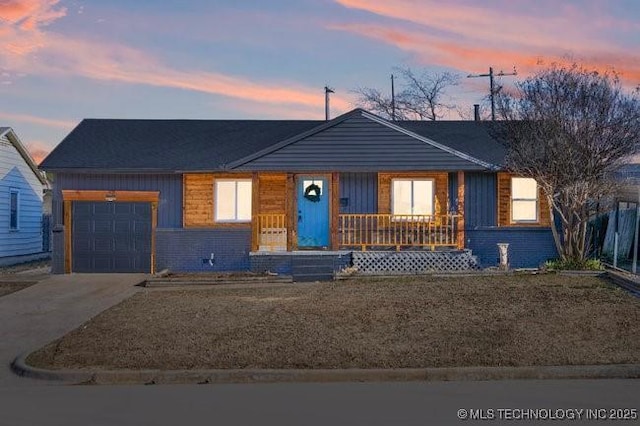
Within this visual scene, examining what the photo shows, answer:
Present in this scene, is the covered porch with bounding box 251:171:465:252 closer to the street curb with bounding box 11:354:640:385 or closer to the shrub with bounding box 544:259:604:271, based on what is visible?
the shrub with bounding box 544:259:604:271

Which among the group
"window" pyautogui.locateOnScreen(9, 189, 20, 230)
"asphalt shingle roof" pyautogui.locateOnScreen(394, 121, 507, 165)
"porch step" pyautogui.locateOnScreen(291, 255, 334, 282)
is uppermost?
"asphalt shingle roof" pyautogui.locateOnScreen(394, 121, 507, 165)

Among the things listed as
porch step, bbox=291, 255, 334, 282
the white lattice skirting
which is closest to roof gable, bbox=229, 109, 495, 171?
the white lattice skirting

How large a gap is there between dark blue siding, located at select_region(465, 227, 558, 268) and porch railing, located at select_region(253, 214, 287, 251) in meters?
5.77

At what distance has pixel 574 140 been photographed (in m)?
16.9

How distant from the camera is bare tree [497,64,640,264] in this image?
16.8m

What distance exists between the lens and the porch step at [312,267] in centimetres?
1927

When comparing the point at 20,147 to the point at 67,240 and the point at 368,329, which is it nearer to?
the point at 67,240

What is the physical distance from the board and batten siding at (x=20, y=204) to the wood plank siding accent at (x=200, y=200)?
884 centimetres

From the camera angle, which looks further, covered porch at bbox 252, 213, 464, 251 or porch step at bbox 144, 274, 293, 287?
covered porch at bbox 252, 213, 464, 251

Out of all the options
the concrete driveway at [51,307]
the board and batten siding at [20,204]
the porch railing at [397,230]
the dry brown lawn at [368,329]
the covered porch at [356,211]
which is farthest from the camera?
the board and batten siding at [20,204]

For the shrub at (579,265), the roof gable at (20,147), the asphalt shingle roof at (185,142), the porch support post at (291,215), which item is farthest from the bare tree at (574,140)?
the roof gable at (20,147)

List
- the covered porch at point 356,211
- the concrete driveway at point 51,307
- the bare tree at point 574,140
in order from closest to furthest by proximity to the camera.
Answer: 1. the concrete driveway at point 51,307
2. the bare tree at point 574,140
3. the covered porch at point 356,211

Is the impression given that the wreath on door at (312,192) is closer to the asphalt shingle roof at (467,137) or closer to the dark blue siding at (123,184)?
the asphalt shingle roof at (467,137)

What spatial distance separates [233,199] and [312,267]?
143 inches
